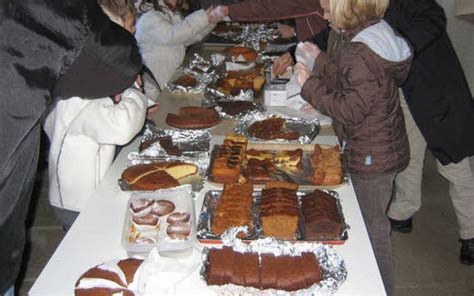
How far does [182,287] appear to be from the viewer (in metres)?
1.42

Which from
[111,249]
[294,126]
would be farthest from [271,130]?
[111,249]

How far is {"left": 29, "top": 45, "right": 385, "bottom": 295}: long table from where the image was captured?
1.42 m

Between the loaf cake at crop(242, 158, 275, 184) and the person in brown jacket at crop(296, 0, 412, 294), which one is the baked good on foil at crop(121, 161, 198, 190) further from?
the person in brown jacket at crop(296, 0, 412, 294)

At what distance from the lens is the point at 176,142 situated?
238 cm

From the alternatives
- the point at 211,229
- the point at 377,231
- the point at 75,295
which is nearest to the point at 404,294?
the point at 377,231

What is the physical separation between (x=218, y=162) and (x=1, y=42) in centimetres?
110

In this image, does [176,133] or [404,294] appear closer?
[176,133]

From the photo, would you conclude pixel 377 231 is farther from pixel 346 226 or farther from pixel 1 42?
pixel 1 42

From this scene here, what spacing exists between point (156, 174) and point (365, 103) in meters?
0.85

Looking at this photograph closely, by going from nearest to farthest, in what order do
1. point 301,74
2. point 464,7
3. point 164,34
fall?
point 301,74 < point 164,34 < point 464,7

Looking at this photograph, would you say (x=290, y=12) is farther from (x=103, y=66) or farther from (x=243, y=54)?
(x=103, y=66)

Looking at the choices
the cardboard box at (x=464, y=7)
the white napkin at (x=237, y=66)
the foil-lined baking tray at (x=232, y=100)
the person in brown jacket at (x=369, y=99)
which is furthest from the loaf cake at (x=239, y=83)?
the cardboard box at (x=464, y=7)

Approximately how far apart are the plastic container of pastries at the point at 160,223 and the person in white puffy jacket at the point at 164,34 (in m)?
2.10

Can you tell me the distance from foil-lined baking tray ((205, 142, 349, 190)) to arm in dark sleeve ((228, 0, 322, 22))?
1449mm
